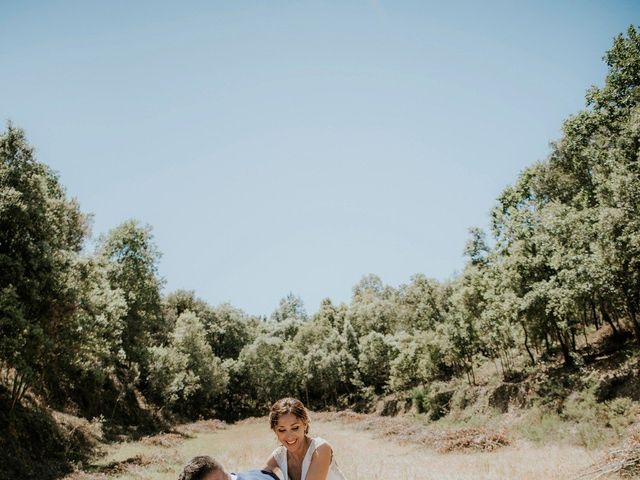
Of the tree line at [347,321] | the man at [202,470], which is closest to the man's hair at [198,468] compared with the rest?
the man at [202,470]

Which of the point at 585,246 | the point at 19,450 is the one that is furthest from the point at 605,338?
the point at 19,450

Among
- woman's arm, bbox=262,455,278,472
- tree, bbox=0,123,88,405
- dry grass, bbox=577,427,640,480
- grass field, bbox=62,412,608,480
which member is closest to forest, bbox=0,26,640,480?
tree, bbox=0,123,88,405

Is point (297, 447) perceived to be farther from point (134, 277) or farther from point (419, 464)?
point (134, 277)

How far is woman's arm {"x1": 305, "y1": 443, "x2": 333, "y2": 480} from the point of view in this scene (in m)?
4.22

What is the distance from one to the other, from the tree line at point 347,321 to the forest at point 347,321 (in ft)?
0.33

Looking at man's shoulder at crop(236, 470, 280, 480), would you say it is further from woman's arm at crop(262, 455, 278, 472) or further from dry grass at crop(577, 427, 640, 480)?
dry grass at crop(577, 427, 640, 480)

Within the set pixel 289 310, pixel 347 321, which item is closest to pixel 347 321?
pixel 347 321

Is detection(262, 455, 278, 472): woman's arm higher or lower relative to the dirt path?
higher

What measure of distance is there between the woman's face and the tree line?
14461 millimetres

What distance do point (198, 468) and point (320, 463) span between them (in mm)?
1497

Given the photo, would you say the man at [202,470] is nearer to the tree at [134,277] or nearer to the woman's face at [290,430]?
the woman's face at [290,430]

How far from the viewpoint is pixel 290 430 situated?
4402mm

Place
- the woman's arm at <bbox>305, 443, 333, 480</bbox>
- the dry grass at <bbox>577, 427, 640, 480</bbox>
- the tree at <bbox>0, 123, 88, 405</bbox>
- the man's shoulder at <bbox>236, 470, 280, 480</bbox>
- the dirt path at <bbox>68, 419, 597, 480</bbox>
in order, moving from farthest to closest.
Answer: the tree at <bbox>0, 123, 88, 405</bbox>, the dirt path at <bbox>68, 419, 597, 480</bbox>, the dry grass at <bbox>577, 427, 640, 480</bbox>, the woman's arm at <bbox>305, 443, 333, 480</bbox>, the man's shoulder at <bbox>236, 470, 280, 480</bbox>

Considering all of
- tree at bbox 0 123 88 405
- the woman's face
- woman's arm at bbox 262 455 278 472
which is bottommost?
woman's arm at bbox 262 455 278 472
